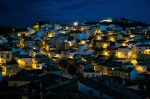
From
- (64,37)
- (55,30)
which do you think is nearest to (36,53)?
(64,37)

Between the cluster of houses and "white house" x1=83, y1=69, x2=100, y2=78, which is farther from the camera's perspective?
"white house" x1=83, y1=69, x2=100, y2=78

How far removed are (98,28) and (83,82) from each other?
38.0 meters

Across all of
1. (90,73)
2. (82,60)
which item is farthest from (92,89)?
(82,60)

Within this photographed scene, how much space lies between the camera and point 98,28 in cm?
5472

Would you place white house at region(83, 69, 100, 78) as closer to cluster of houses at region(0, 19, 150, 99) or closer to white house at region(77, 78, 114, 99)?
cluster of houses at region(0, 19, 150, 99)

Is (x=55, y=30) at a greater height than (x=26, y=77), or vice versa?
(x=55, y=30)

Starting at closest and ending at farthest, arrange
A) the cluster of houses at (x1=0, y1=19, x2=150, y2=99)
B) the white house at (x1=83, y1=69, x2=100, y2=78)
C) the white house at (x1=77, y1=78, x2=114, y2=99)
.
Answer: the white house at (x1=77, y1=78, x2=114, y2=99) < the cluster of houses at (x1=0, y1=19, x2=150, y2=99) < the white house at (x1=83, y1=69, x2=100, y2=78)

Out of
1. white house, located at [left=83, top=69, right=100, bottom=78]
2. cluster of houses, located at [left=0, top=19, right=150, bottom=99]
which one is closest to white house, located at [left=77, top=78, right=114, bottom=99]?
cluster of houses, located at [left=0, top=19, right=150, bottom=99]

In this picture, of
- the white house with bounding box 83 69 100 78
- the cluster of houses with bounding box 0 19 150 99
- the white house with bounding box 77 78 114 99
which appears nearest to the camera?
the white house with bounding box 77 78 114 99

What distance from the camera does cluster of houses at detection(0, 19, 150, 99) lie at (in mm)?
20734

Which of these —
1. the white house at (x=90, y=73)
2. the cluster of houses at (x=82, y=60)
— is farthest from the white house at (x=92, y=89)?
the white house at (x=90, y=73)

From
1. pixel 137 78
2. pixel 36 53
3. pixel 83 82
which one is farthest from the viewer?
pixel 36 53

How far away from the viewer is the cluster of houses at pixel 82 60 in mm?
20734

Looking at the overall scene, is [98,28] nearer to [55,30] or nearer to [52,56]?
[55,30]
